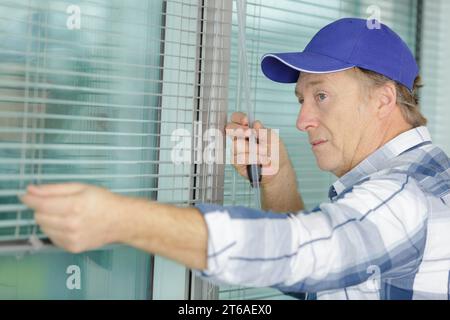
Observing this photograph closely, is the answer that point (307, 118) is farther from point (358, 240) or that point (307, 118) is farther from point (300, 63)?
point (358, 240)

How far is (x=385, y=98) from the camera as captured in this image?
1.20m

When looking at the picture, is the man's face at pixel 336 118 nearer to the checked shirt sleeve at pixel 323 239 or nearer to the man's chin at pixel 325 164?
the man's chin at pixel 325 164

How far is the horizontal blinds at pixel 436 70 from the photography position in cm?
205

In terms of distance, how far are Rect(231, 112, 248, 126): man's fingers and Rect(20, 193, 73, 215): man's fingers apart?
0.60 meters

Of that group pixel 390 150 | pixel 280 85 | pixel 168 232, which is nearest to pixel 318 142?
pixel 390 150

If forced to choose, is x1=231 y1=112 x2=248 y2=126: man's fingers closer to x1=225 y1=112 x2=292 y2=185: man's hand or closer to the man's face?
x1=225 y1=112 x2=292 y2=185: man's hand

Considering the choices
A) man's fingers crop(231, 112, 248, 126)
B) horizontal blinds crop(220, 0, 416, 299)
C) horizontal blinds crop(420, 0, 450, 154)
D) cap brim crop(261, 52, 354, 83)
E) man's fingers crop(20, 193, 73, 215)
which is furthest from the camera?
horizontal blinds crop(420, 0, 450, 154)

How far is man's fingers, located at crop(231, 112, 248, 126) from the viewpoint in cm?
126

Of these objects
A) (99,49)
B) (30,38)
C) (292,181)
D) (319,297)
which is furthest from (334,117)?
(30,38)

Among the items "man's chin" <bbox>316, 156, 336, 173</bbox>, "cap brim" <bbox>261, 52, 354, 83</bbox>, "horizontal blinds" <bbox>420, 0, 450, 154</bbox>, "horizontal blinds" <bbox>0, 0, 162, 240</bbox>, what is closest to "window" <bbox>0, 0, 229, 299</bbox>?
"horizontal blinds" <bbox>0, 0, 162, 240</bbox>

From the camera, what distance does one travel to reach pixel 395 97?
3.94ft

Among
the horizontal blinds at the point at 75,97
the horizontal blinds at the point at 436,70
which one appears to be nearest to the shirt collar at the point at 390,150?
the horizontal blinds at the point at 75,97

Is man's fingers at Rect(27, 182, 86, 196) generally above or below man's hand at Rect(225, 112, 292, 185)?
below

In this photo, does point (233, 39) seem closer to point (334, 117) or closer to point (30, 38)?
point (334, 117)
